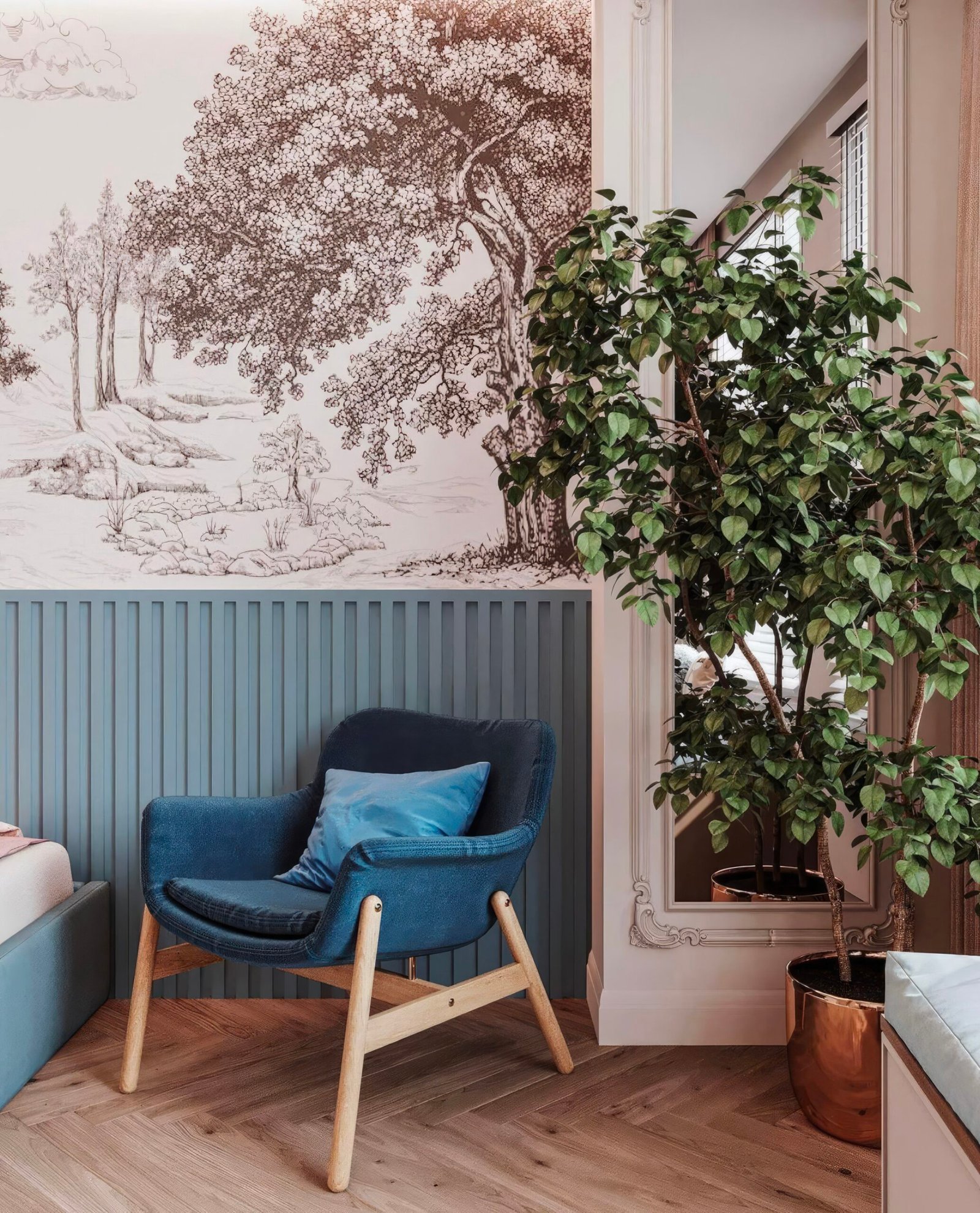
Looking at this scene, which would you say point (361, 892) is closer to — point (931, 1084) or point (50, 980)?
point (50, 980)

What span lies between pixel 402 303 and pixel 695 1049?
2.07 m

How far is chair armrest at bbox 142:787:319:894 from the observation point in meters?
2.31

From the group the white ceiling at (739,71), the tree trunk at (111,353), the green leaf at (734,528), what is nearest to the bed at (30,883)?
the tree trunk at (111,353)

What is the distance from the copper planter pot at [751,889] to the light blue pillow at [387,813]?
2.05 feet

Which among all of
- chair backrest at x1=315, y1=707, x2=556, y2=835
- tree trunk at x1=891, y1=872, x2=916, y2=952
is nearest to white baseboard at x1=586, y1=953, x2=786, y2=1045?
tree trunk at x1=891, y1=872, x2=916, y2=952

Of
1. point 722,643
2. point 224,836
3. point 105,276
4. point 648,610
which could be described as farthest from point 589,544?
point 105,276

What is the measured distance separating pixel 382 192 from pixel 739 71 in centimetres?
96

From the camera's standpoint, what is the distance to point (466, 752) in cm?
252

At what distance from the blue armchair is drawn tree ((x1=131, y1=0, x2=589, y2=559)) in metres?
0.88

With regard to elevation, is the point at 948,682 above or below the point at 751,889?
above

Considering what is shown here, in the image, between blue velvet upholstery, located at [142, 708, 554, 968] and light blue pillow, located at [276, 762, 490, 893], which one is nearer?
blue velvet upholstery, located at [142, 708, 554, 968]

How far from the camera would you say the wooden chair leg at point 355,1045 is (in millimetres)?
1862

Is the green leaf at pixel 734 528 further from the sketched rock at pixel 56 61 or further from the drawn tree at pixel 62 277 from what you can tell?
the sketched rock at pixel 56 61

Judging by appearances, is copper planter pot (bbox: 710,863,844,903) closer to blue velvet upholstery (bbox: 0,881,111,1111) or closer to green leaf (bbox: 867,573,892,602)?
green leaf (bbox: 867,573,892,602)
